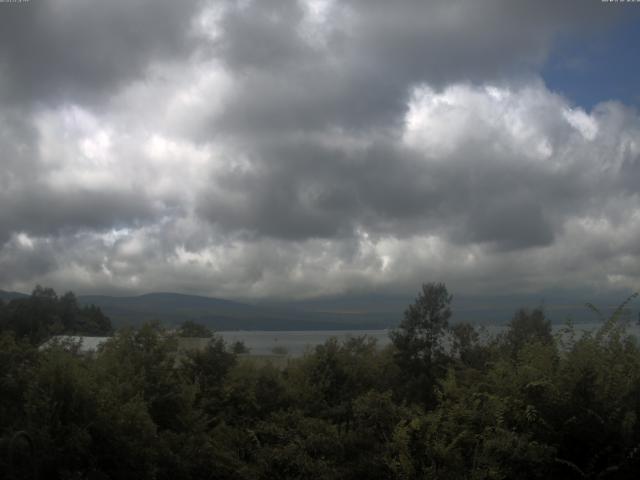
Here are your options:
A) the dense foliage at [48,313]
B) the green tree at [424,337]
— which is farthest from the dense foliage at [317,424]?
the dense foliage at [48,313]

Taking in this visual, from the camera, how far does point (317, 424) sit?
11.0 meters

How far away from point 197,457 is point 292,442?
4.84ft

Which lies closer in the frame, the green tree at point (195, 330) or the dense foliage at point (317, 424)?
the dense foliage at point (317, 424)

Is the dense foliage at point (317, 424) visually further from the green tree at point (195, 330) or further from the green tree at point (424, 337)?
the green tree at point (424, 337)

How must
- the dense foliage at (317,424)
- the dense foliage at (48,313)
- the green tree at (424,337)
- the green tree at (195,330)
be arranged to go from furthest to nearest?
1. the dense foliage at (48,313)
2. the green tree at (424,337)
3. the green tree at (195,330)
4. the dense foliage at (317,424)

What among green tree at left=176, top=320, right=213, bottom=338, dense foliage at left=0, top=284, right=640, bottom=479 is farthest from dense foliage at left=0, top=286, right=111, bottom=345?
dense foliage at left=0, top=284, right=640, bottom=479

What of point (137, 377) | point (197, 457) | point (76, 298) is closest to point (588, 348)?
point (197, 457)

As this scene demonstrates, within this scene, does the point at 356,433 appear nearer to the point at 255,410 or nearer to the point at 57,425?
the point at 255,410

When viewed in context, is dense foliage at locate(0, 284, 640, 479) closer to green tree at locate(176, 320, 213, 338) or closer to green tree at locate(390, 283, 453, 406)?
green tree at locate(176, 320, 213, 338)

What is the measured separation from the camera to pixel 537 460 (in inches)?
345

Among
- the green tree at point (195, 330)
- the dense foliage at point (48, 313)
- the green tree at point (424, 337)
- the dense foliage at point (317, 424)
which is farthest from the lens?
the dense foliage at point (48, 313)

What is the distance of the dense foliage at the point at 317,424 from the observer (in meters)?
8.31

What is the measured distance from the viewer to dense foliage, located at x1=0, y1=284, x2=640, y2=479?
8.31 meters

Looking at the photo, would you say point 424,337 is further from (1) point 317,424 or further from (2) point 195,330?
(1) point 317,424
